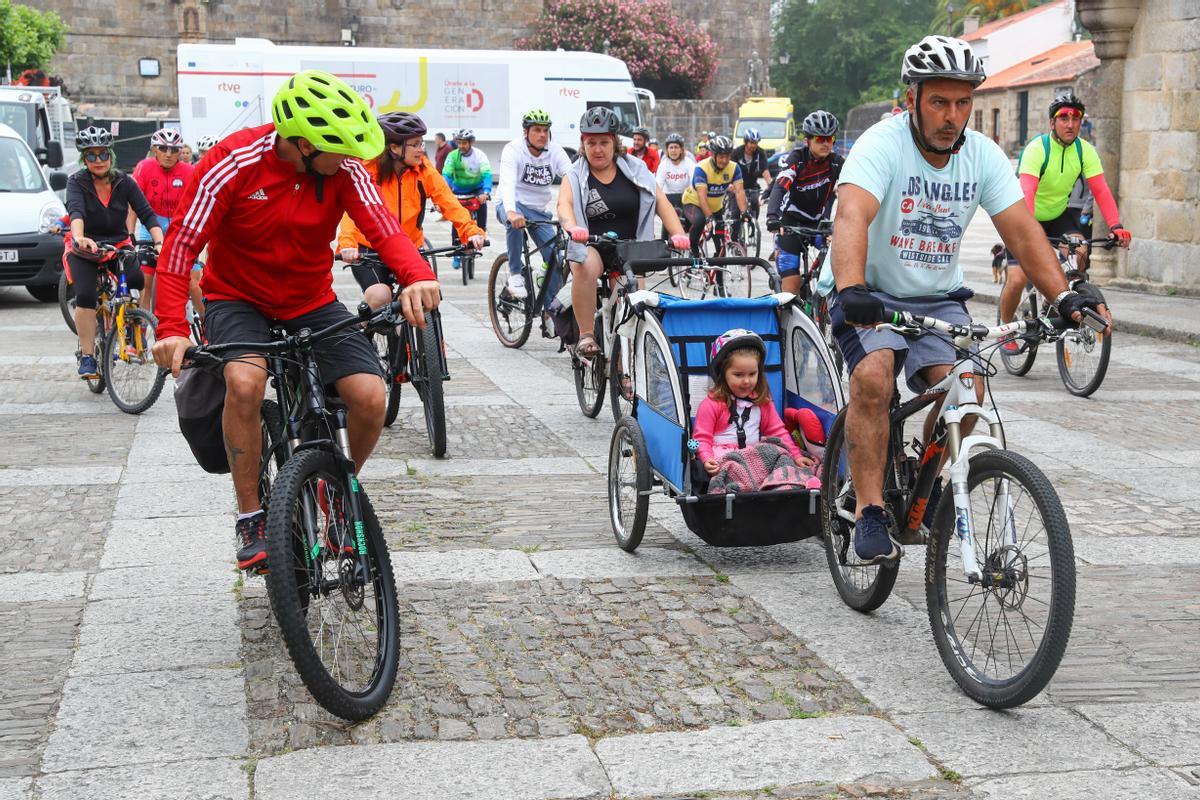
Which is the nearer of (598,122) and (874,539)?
(874,539)

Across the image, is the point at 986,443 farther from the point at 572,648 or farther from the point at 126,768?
the point at 126,768

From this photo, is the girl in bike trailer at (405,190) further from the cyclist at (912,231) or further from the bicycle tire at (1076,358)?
the cyclist at (912,231)

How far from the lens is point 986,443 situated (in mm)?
4391

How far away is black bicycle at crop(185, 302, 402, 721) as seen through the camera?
402 cm

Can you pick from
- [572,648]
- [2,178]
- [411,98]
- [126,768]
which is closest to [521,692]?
[572,648]

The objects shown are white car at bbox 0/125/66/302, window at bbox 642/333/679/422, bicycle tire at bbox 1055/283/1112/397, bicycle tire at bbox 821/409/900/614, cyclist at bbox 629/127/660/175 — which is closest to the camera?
bicycle tire at bbox 821/409/900/614

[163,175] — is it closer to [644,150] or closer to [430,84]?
[644,150]

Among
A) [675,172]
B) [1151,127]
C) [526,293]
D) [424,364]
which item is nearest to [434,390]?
[424,364]

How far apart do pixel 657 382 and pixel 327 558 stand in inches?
88.3

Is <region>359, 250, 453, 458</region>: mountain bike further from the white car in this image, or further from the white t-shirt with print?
the white car

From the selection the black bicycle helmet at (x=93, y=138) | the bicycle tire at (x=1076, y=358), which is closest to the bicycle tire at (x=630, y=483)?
the bicycle tire at (x=1076, y=358)

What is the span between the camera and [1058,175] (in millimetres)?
10797

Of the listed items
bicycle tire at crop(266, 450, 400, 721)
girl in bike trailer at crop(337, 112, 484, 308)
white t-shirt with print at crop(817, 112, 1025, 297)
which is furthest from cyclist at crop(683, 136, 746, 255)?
bicycle tire at crop(266, 450, 400, 721)

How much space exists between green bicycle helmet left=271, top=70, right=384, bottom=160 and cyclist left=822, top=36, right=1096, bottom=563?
4.83 ft
